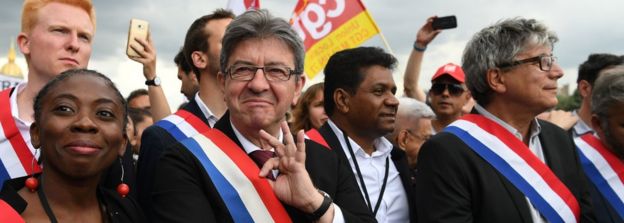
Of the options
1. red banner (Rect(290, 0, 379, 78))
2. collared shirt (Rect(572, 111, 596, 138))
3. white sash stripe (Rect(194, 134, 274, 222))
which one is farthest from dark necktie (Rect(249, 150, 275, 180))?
red banner (Rect(290, 0, 379, 78))

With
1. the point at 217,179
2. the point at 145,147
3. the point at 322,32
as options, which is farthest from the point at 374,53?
the point at 322,32

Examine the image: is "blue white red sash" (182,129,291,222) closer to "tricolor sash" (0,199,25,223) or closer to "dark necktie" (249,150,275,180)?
"dark necktie" (249,150,275,180)

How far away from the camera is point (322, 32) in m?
8.84

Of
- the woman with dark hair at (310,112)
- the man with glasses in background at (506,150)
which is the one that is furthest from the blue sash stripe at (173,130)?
the woman with dark hair at (310,112)

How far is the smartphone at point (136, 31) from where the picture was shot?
5.14 metres

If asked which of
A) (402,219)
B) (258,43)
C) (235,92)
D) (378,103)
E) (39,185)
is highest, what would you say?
(258,43)

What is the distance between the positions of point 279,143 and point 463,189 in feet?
3.66

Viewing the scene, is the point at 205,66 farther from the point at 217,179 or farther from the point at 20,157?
the point at 217,179

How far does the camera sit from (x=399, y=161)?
4.64 meters

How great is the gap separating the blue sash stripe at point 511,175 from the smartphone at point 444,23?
3854 millimetres

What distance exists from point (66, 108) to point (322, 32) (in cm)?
608

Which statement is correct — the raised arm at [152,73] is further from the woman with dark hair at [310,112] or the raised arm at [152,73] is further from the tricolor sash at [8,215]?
the tricolor sash at [8,215]

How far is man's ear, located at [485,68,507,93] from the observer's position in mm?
3969

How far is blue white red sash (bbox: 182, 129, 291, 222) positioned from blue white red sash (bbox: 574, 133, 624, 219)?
2.07m
